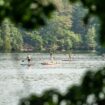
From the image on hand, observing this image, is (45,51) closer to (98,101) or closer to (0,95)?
(0,95)

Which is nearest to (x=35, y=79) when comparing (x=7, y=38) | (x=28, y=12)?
(x=7, y=38)

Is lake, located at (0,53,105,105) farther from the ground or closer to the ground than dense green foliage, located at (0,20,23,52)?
closer to the ground

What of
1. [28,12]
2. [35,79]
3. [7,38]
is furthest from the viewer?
[35,79]

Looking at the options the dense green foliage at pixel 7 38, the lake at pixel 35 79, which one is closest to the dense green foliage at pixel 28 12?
the dense green foliage at pixel 7 38

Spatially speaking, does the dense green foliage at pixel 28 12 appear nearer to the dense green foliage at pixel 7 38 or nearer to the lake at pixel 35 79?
the dense green foliage at pixel 7 38

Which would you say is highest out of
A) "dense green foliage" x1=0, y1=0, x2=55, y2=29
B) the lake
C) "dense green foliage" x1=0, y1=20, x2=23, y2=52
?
"dense green foliage" x1=0, y1=0, x2=55, y2=29

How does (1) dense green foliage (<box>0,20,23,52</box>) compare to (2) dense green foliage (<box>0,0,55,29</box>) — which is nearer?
(2) dense green foliage (<box>0,0,55,29</box>)

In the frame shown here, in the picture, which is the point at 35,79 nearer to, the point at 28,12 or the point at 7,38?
the point at 7,38

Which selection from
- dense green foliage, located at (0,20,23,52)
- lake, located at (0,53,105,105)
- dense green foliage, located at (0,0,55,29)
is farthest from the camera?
lake, located at (0,53,105,105)

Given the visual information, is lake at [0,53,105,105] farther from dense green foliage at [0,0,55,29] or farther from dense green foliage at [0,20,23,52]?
dense green foliage at [0,0,55,29]

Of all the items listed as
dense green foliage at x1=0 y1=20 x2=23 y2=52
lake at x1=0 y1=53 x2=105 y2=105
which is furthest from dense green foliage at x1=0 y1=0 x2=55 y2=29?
lake at x1=0 y1=53 x2=105 y2=105

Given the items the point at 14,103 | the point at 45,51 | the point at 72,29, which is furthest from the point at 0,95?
the point at 72,29

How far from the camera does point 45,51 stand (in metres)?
101

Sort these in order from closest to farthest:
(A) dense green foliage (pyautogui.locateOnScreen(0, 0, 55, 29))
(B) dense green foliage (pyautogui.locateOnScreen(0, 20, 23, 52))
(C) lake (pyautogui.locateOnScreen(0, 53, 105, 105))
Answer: (A) dense green foliage (pyautogui.locateOnScreen(0, 0, 55, 29)), (B) dense green foliage (pyautogui.locateOnScreen(0, 20, 23, 52)), (C) lake (pyautogui.locateOnScreen(0, 53, 105, 105))
